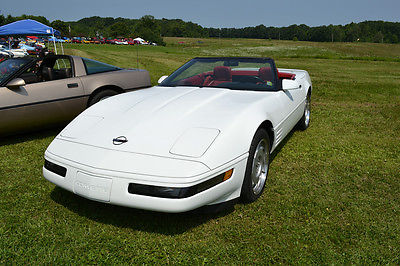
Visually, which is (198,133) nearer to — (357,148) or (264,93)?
(264,93)

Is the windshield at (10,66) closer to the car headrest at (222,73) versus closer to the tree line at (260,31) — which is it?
the car headrest at (222,73)

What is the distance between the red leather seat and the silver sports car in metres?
2.07

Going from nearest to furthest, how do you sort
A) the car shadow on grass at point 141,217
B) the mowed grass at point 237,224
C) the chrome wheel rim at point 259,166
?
the mowed grass at point 237,224 < the car shadow on grass at point 141,217 < the chrome wheel rim at point 259,166

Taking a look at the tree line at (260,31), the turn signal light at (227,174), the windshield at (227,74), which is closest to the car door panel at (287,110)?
the windshield at (227,74)

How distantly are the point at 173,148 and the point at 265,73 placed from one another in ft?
6.57

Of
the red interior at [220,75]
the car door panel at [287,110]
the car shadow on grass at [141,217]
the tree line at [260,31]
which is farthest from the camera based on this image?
the tree line at [260,31]

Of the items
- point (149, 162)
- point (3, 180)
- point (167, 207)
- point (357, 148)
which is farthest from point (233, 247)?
point (357, 148)

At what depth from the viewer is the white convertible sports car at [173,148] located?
84.2 inches

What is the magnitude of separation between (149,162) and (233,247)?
0.87m

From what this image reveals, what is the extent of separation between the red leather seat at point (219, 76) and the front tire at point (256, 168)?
1193 mm

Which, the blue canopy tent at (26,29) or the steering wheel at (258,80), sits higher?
the blue canopy tent at (26,29)

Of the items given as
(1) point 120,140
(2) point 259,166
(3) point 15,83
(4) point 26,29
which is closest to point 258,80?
(2) point 259,166

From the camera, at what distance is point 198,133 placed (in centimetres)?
244

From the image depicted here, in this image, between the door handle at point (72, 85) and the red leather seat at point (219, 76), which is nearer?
the red leather seat at point (219, 76)
